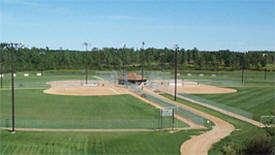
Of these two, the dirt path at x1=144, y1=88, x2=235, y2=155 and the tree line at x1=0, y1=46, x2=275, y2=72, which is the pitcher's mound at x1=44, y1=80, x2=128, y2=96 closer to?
the dirt path at x1=144, y1=88, x2=235, y2=155

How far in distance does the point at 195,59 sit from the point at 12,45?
134391 millimetres

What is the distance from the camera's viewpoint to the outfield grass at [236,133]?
20908mm

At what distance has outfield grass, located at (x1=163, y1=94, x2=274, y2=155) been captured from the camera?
68.6 ft

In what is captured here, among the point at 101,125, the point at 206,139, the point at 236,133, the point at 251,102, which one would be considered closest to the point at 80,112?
the point at 101,125

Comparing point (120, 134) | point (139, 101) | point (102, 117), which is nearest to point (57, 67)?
point (139, 101)

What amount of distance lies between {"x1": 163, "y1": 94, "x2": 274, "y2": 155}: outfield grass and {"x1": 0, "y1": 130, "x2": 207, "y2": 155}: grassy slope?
277 cm

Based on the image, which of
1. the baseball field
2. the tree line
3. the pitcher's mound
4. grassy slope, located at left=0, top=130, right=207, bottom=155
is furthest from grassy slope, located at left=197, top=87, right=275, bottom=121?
the tree line

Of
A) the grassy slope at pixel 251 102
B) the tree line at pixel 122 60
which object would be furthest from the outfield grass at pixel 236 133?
the tree line at pixel 122 60

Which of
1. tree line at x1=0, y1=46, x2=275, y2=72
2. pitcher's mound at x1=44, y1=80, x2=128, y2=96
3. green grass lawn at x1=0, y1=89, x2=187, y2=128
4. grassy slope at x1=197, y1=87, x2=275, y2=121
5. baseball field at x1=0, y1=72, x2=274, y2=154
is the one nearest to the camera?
baseball field at x1=0, y1=72, x2=274, y2=154

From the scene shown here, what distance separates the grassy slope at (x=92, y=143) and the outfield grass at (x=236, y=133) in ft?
9.09

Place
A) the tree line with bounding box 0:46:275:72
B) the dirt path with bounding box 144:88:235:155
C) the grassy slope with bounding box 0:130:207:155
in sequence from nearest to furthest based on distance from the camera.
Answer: the grassy slope with bounding box 0:130:207:155
the dirt path with bounding box 144:88:235:155
the tree line with bounding box 0:46:275:72

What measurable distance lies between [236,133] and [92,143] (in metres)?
11.9

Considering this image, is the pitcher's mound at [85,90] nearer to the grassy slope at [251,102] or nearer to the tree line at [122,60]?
the grassy slope at [251,102]

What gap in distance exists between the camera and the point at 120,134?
26.4 m
